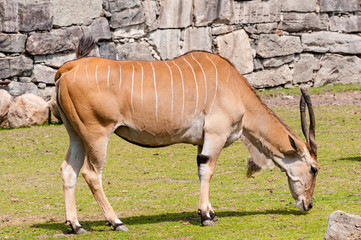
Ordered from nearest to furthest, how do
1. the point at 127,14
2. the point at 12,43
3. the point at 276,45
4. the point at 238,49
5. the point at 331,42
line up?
the point at 12,43 → the point at 127,14 → the point at 238,49 → the point at 276,45 → the point at 331,42

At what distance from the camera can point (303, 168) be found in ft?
21.7

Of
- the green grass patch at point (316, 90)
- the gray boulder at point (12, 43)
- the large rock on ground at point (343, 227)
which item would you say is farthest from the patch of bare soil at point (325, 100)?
the large rock on ground at point (343, 227)

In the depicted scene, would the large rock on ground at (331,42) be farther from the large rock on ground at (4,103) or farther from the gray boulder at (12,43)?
the large rock on ground at (4,103)

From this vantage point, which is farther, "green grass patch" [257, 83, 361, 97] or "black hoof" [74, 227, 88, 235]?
"green grass patch" [257, 83, 361, 97]

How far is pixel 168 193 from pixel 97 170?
182cm

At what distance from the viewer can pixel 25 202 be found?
7516 mm

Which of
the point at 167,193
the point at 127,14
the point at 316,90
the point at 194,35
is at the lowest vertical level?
the point at 316,90

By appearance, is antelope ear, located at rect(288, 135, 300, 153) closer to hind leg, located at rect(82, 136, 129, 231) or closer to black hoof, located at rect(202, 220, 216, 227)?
black hoof, located at rect(202, 220, 216, 227)

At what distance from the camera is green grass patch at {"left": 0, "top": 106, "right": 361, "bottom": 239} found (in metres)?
6.10

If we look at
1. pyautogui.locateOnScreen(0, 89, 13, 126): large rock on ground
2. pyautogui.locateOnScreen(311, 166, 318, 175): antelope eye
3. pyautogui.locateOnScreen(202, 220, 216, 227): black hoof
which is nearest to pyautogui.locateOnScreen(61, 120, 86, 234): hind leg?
pyautogui.locateOnScreen(202, 220, 216, 227): black hoof

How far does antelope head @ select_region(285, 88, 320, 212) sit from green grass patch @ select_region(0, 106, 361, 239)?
0.15 m

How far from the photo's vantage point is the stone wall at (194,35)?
13.2 metres

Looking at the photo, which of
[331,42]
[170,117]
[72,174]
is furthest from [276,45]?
[72,174]

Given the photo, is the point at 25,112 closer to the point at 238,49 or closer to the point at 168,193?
the point at 238,49
